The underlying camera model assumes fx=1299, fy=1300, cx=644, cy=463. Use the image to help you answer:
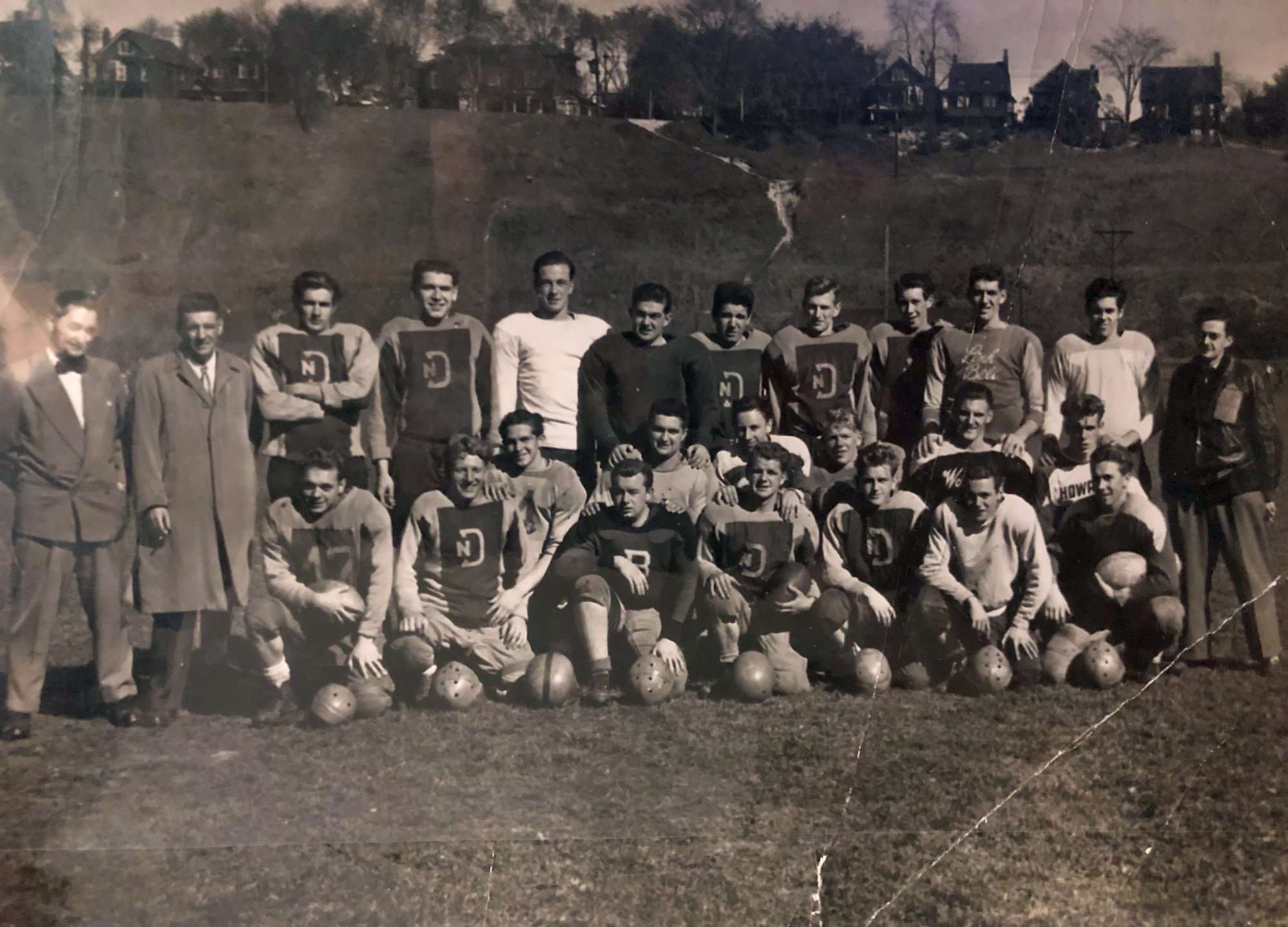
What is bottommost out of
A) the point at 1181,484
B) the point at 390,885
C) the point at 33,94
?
the point at 390,885

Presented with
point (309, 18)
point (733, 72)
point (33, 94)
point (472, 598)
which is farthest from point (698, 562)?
point (33, 94)

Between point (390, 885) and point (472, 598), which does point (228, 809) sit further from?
point (472, 598)

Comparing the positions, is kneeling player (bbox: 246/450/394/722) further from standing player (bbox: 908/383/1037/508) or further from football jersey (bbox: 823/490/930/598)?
standing player (bbox: 908/383/1037/508)

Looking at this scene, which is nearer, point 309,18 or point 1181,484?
point 309,18

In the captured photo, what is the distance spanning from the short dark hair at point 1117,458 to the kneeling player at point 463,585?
5.19ft

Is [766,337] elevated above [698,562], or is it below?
above

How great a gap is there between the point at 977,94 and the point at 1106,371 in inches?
32.8

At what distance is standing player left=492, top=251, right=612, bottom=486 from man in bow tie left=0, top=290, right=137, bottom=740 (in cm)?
97

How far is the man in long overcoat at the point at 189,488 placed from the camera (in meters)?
3.29

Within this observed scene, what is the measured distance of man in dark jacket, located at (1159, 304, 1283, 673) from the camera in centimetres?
360

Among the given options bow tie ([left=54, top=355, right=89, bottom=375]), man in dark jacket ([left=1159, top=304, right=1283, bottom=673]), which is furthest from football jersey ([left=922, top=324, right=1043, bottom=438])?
bow tie ([left=54, top=355, right=89, bottom=375])

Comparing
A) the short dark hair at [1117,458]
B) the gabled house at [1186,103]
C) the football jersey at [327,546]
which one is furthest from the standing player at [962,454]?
the football jersey at [327,546]

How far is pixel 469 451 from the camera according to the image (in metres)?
3.38

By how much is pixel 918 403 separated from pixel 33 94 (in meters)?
2.42
